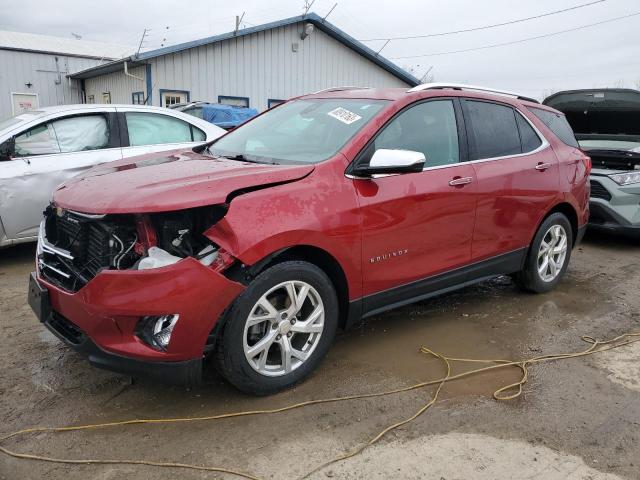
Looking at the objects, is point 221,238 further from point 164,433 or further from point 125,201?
point 164,433

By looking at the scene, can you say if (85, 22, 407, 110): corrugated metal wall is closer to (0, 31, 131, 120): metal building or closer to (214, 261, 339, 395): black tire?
(0, 31, 131, 120): metal building

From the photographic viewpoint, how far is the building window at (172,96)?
15.5m

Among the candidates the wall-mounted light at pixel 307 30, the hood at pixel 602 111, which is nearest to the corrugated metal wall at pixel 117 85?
the wall-mounted light at pixel 307 30

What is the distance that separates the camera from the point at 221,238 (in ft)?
8.89

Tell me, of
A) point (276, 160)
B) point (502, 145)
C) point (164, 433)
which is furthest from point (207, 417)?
point (502, 145)

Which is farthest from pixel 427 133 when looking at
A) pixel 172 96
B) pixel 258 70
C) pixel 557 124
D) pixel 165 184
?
pixel 258 70

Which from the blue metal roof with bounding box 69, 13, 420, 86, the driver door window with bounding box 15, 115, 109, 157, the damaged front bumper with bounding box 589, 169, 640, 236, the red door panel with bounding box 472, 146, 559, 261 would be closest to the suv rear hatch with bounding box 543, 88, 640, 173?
the damaged front bumper with bounding box 589, 169, 640, 236

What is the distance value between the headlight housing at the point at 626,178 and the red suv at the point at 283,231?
2.94m

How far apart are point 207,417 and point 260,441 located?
0.36m

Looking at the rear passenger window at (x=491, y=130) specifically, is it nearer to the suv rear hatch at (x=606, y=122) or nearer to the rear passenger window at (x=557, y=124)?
the rear passenger window at (x=557, y=124)

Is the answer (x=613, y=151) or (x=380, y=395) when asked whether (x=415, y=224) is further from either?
(x=613, y=151)

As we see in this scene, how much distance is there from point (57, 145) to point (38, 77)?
57.7 feet

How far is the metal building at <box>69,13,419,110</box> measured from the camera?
15430mm

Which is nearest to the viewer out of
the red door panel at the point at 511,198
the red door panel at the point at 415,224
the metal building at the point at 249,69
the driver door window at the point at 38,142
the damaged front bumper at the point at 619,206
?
the red door panel at the point at 415,224
